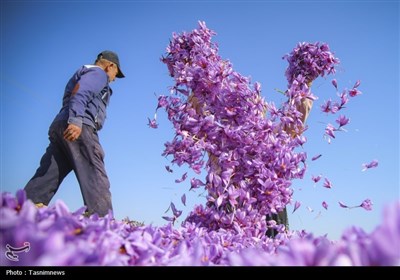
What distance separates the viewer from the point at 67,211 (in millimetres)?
1058

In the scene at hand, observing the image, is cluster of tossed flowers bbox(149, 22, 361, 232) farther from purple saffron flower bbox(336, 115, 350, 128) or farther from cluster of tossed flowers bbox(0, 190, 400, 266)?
cluster of tossed flowers bbox(0, 190, 400, 266)

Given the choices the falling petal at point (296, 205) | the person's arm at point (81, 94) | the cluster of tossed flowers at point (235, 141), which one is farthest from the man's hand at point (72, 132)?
the falling petal at point (296, 205)

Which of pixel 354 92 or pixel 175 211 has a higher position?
pixel 354 92

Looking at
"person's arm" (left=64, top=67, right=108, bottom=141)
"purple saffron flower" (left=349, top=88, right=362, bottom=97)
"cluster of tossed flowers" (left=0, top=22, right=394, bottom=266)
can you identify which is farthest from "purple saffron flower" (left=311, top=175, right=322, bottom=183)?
"person's arm" (left=64, top=67, right=108, bottom=141)

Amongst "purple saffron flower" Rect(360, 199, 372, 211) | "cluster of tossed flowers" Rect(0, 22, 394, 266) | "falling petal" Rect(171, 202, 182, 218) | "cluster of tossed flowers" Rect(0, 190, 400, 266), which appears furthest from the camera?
"purple saffron flower" Rect(360, 199, 372, 211)

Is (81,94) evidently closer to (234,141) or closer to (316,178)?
(234,141)

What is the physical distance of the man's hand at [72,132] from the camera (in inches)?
138

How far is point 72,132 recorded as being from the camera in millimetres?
3502

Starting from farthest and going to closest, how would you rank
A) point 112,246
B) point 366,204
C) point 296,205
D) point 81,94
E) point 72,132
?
point 366,204 → point 296,205 → point 81,94 → point 72,132 → point 112,246

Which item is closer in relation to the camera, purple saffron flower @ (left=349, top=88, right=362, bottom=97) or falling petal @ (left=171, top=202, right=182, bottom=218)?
falling petal @ (left=171, top=202, right=182, bottom=218)

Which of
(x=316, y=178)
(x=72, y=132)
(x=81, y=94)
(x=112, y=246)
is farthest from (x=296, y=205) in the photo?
(x=112, y=246)

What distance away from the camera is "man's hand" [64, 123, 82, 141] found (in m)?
3.49

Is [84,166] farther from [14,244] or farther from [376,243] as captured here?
[376,243]
